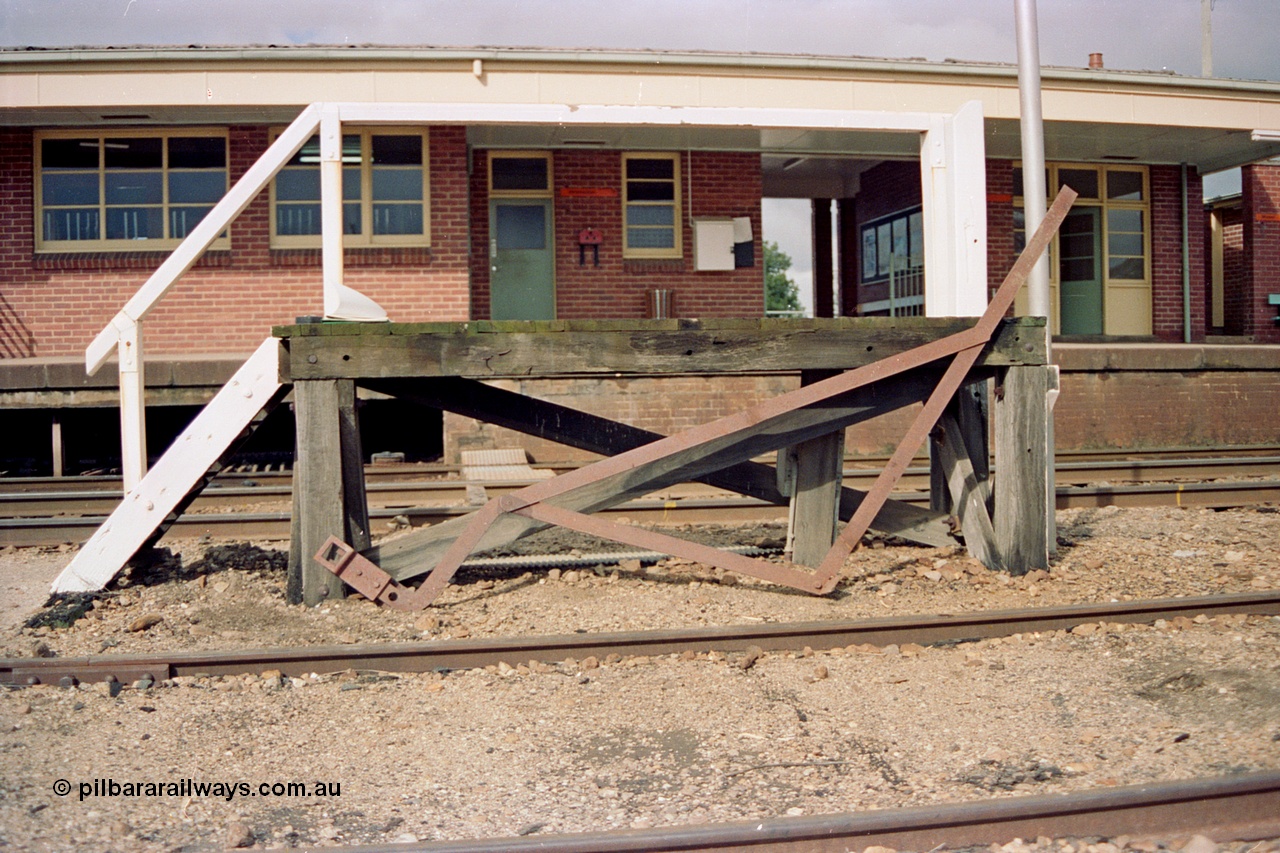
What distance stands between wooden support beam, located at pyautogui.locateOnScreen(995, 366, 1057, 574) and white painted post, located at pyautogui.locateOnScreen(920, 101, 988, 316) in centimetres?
53

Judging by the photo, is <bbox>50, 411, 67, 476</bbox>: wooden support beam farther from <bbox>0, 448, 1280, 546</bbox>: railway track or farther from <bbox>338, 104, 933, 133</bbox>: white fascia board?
<bbox>338, 104, 933, 133</bbox>: white fascia board

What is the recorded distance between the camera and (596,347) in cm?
586

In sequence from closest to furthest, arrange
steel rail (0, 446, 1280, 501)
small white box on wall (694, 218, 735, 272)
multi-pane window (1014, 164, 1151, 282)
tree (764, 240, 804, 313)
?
steel rail (0, 446, 1280, 501), small white box on wall (694, 218, 735, 272), multi-pane window (1014, 164, 1151, 282), tree (764, 240, 804, 313)

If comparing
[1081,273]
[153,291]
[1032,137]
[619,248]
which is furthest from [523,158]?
[153,291]

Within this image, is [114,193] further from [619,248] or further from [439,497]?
[439,497]

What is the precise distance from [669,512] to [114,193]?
9.64m

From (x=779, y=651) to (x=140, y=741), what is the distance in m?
2.74

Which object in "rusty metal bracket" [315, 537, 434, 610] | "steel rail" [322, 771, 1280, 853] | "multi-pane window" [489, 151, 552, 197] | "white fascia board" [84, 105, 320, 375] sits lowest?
"steel rail" [322, 771, 1280, 853]

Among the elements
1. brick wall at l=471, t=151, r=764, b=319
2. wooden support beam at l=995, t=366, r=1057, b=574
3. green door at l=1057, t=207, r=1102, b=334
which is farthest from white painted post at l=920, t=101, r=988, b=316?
green door at l=1057, t=207, r=1102, b=334

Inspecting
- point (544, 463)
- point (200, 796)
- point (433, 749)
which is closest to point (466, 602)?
point (433, 749)

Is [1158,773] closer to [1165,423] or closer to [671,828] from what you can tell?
[671,828]

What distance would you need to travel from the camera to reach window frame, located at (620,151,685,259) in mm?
15406

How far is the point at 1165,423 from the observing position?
13320 mm

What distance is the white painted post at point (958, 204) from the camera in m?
6.41
